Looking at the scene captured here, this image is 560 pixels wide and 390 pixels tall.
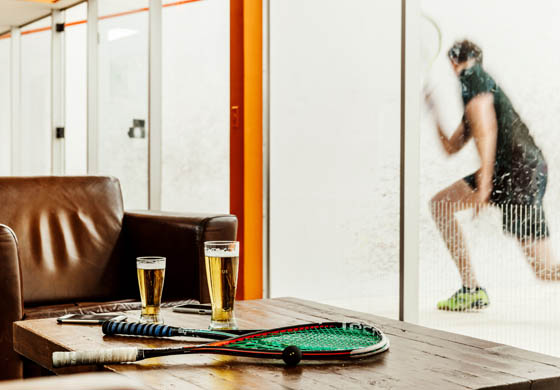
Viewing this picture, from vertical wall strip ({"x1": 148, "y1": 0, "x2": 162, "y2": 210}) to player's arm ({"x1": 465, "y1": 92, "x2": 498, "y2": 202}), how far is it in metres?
2.84

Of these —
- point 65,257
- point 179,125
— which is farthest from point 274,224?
point 65,257

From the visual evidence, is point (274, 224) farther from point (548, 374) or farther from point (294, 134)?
point (548, 374)

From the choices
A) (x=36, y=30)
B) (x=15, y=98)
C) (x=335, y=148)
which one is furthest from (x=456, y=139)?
(x=15, y=98)

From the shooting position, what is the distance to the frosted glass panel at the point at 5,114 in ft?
26.9

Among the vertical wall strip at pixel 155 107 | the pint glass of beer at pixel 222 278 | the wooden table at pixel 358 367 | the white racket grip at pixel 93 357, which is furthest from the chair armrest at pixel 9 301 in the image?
the vertical wall strip at pixel 155 107

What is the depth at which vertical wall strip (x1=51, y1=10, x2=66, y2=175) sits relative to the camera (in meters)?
7.13

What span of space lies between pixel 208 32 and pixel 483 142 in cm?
235

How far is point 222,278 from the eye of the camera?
1587 millimetres

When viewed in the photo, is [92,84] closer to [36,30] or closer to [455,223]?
[36,30]

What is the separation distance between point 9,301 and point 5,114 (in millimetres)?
6253

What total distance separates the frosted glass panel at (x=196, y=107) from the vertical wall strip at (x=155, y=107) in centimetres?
6

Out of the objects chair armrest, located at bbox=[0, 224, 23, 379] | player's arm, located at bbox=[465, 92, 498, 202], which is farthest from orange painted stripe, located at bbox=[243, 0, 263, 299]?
chair armrest, located at bbox=[0, 224, 23, 379]

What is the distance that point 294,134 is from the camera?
4207 millimetres

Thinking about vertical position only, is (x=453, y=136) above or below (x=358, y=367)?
above
